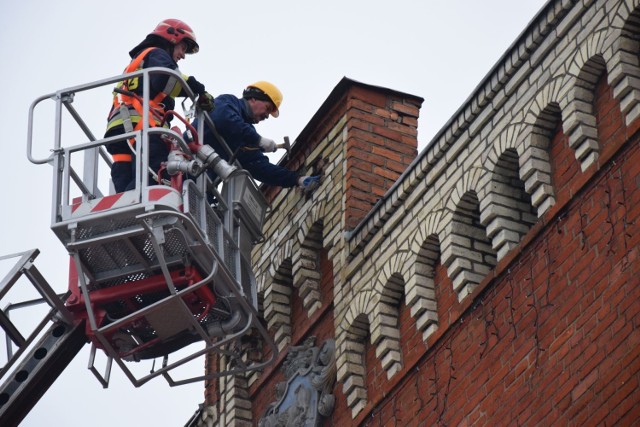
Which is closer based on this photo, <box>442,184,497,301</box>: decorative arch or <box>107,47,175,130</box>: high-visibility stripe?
<box>442,184,497,301</box>: decorative arch

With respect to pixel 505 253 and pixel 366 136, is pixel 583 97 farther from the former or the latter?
pixel 366 136

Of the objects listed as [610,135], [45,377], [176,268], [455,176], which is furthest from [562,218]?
[45,377]

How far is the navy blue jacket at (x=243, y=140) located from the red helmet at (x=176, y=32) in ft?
2.18

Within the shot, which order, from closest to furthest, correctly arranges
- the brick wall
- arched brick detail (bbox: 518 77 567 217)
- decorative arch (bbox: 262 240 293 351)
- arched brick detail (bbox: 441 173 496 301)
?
1. the brick wall
2. arched brick detail (bbox: 518 77 567 217)
3. arched brick detail (bbox: 441 173 496 301)
4. decorative arch (bbox: 262 240 293 351)

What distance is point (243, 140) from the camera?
65.3 feet

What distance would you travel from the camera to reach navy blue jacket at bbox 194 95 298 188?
65.0ft

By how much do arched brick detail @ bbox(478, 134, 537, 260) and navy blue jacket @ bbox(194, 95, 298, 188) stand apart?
340 centimetres

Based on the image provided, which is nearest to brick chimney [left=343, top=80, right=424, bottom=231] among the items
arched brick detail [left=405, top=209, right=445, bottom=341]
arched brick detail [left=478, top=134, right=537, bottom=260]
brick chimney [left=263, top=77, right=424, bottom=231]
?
brick chimney [left=263, top=77, right=424, bottom=231]

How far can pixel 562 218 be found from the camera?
53.1 feet

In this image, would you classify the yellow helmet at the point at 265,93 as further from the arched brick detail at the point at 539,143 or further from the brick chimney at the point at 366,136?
the arched brick detail at the point at 539,143

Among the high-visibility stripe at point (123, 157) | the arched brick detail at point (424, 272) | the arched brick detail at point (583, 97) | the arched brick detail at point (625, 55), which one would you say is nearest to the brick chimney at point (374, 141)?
the arched brick detail at point (424, 272)

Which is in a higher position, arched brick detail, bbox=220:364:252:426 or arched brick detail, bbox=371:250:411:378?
arched brick detail, bbox=220:364:252:426

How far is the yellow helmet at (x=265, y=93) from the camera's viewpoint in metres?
20.5

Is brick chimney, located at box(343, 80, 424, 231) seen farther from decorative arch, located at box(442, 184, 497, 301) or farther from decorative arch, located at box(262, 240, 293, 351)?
decorative arch, located at box(442, 184, 497, 301)
